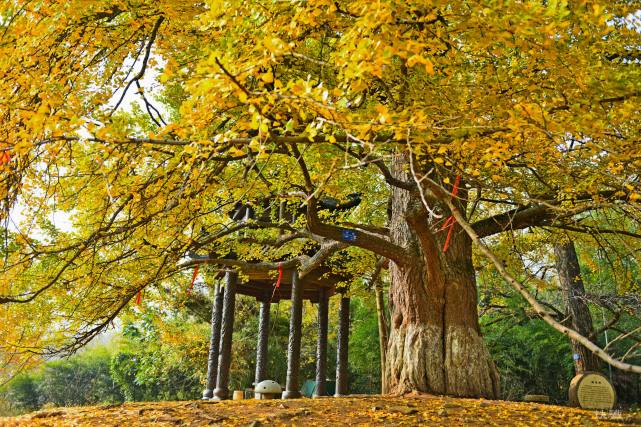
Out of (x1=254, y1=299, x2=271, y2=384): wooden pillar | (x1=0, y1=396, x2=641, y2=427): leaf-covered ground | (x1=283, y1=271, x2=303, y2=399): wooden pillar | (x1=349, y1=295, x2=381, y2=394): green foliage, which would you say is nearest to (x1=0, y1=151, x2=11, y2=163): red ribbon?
(x1=0, y1=396, x2=641, y2=427): leaf-covered ground

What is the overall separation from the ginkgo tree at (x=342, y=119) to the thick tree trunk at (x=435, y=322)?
0.02m

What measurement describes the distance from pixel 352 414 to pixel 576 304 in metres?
7.42

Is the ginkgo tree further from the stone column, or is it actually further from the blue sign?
the stone column

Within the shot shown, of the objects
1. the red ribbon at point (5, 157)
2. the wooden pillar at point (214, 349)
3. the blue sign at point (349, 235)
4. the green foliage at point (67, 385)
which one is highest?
the blue sign at point (349, 235)

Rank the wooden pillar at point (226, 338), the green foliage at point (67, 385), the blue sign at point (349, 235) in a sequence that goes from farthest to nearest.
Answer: the green foliage at point (67, 385) < the wooden pillar at point (226, 338) < the blue sign at point (349, 235)

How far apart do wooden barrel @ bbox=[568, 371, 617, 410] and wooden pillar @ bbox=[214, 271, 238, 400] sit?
234 inches

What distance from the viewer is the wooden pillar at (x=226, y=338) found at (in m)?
10.6

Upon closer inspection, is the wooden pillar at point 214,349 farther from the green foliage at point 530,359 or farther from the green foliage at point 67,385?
the green foliage at point 67,385

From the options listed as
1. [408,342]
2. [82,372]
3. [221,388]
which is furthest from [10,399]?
[408,342]

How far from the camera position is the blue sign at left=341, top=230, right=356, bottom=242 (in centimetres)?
708

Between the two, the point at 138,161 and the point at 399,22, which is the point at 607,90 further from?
the point at 138,161

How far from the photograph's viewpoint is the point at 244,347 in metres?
19.4

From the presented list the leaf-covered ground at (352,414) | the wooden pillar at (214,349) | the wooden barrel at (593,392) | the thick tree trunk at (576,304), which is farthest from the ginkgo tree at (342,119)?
the thick tree trunk at (576,304)

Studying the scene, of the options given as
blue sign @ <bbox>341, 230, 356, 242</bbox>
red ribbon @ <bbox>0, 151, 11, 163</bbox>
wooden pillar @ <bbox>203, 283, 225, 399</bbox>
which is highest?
blue sign @ <bbox>341, 230, 356, 242</bbox>
